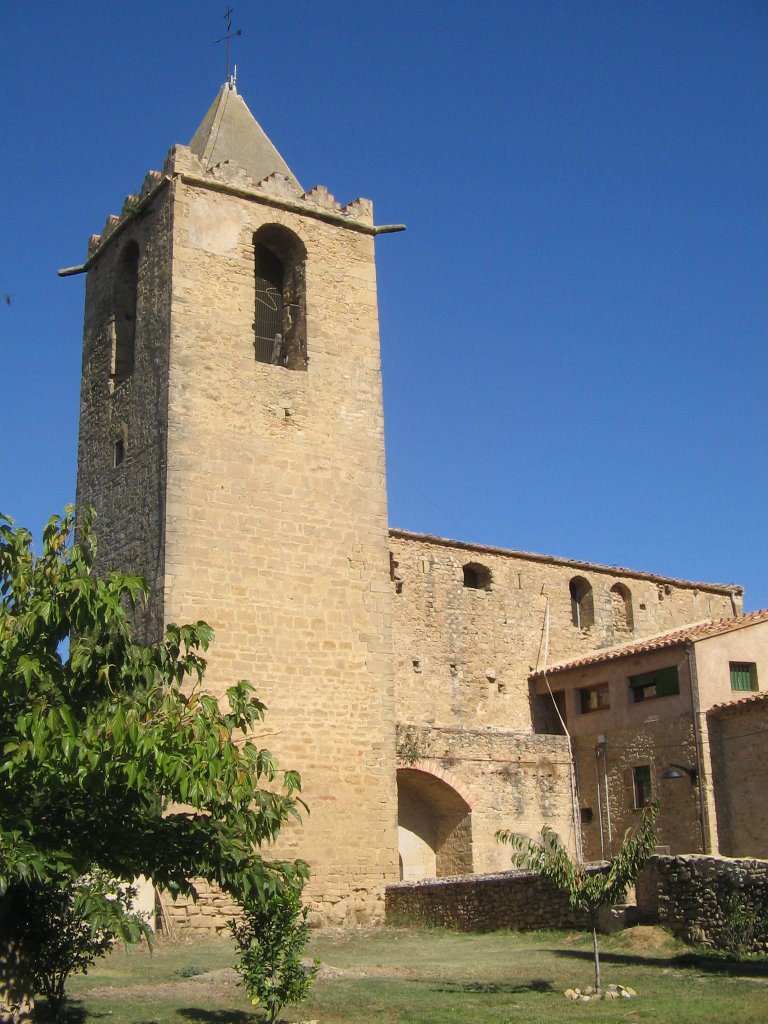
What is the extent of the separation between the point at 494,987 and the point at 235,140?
53.9 feet

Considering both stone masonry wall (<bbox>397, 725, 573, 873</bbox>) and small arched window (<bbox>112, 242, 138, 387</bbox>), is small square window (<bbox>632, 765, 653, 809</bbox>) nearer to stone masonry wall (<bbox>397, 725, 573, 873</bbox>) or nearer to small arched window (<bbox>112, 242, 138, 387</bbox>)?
stone masonry wall (<bbox>397, 725, 573, 873</bbox>)

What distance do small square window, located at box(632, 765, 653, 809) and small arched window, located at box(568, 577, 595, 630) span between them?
6.11 m

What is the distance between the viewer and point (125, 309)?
22547 mm

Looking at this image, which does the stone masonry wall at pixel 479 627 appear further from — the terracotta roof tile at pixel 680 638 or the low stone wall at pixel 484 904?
the low stone wall at pixel 484 904

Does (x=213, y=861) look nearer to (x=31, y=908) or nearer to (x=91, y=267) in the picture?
(x=31, y=908)

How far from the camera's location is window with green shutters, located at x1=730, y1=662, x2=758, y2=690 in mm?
23109

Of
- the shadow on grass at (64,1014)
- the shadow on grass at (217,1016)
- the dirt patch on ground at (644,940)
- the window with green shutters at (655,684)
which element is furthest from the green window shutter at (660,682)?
the shadow on grass at (64,1014)

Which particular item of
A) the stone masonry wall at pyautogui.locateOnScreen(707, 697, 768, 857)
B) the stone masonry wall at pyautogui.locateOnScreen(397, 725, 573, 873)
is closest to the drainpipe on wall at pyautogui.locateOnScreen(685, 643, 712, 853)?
the stone masonry wall at pyautogui.locateOnScreen(707, 697, 768, 857)

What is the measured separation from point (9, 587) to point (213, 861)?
2.64m

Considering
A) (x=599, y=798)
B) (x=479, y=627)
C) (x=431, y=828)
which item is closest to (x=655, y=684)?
(x=599, y=798)

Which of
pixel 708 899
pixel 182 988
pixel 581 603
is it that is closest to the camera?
pixel 182 988

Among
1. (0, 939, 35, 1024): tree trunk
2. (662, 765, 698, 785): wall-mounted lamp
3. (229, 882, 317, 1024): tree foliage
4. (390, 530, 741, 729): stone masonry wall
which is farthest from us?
(390, 530, 741, 729): stone masonry wall

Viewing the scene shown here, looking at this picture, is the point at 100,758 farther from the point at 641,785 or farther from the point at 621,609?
the point at 621,609

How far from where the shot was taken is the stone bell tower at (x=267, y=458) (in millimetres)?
19016
